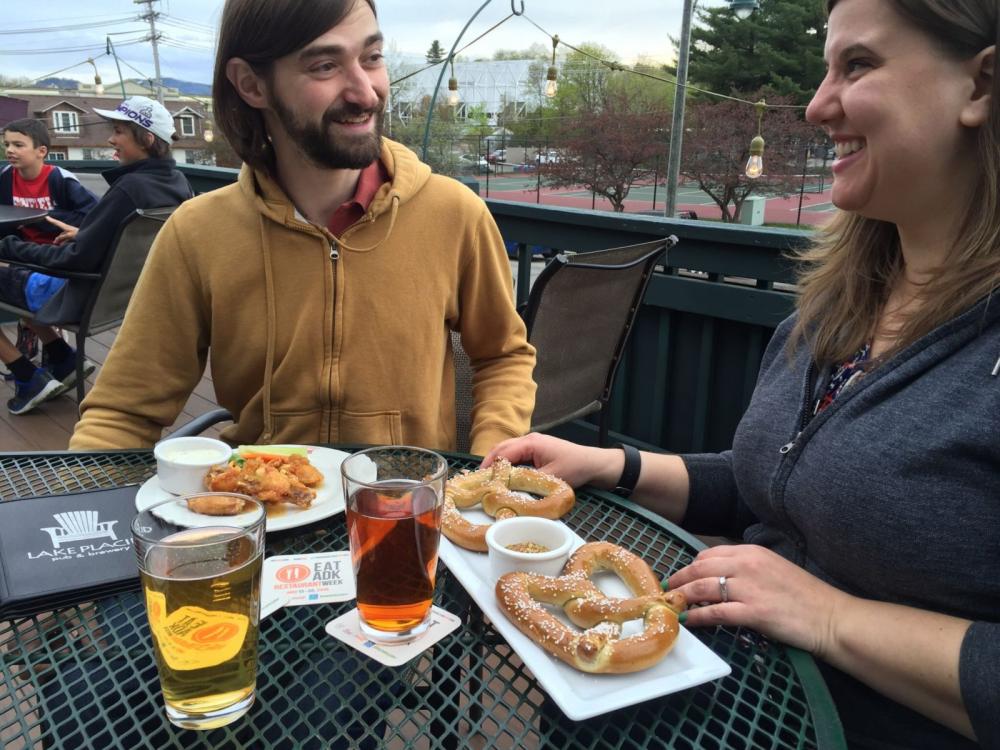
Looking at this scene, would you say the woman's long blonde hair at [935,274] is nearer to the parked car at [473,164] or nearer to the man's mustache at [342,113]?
the man's mustache at [342,113]

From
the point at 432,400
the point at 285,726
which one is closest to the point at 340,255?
the point at 432,400

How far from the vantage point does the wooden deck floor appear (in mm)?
3553

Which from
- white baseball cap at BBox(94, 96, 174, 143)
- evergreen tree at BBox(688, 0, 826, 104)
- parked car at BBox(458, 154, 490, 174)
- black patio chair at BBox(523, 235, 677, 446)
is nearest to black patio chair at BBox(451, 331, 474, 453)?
black patio chair at BBox(523, 235, 677, 446)

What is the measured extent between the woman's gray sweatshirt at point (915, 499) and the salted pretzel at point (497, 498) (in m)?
0.35

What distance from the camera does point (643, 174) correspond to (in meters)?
22.5

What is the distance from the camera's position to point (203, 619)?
786mm

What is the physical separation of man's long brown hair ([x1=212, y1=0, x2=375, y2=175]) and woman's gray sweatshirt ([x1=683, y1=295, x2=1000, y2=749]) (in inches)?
52.7

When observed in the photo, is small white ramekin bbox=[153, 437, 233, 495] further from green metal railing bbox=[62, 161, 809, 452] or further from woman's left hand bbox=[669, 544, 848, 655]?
green metal railing bbox=[62, 161, 809, 452]

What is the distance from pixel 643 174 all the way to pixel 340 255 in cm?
2202

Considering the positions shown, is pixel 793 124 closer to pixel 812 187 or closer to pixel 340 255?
pixel 812 187

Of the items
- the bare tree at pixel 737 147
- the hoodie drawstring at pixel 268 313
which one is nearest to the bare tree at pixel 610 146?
the bare tree at pixel 737 147

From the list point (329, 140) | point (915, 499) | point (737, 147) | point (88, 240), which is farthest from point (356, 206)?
point (737, 147)

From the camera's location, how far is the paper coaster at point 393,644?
2.93 ft

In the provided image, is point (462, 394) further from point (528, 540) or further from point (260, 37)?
point (528, 540)
